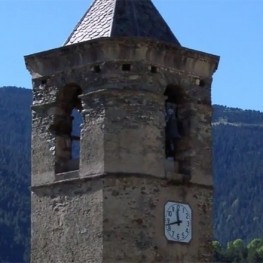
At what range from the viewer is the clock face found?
2589cm

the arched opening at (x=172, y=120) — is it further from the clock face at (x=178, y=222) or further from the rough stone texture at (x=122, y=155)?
the clock face at (x=178, y=222)

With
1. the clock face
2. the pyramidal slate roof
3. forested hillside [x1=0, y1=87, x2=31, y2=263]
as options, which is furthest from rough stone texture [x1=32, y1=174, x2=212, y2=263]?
forested hillside [x1=0, y1=87, x2=31, y2=263]

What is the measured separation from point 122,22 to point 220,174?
133 m

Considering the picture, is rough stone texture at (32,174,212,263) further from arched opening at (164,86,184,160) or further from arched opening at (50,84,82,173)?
arched opening at (164,86,184,160)

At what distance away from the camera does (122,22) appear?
26812 millimetres

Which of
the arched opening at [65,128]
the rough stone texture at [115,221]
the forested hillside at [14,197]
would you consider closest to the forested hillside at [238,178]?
the forested hillside at [14,197]

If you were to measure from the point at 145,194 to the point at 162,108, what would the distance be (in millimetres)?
1915

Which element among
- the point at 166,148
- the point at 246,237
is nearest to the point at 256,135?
the point at 246,237

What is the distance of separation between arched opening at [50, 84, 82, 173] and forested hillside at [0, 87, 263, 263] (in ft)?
270

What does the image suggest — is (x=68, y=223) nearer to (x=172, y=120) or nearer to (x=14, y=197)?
(x=172, y=120)

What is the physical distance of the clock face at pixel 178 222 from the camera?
25.9 m

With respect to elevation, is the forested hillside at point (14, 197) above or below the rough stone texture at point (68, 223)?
above

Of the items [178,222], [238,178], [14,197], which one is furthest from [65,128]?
[238,178]

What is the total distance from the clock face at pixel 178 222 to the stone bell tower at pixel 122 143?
2 centimetres
